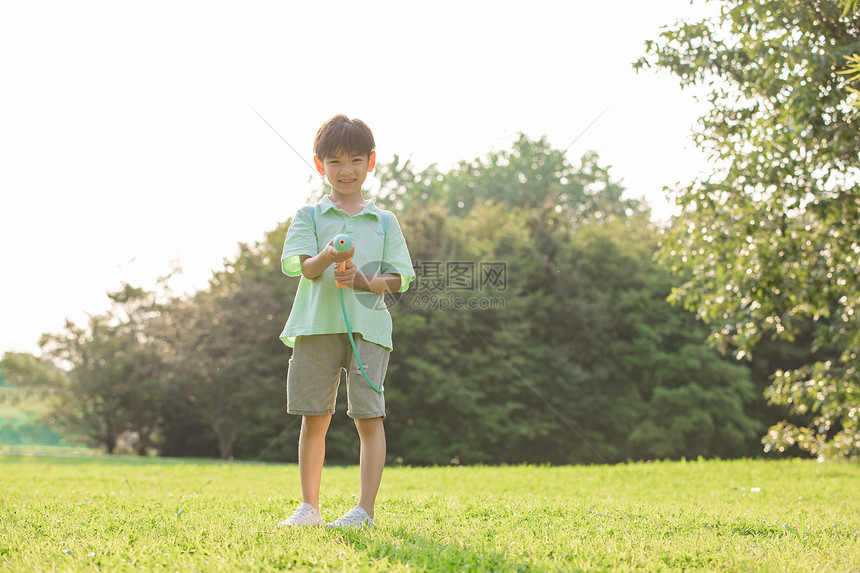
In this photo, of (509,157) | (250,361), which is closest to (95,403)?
(250,361)

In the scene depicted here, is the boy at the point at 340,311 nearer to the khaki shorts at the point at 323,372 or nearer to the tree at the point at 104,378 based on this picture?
the khaki shorts at the point at 323,372

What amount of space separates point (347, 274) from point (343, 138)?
619mm

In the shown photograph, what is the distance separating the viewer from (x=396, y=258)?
321 cm

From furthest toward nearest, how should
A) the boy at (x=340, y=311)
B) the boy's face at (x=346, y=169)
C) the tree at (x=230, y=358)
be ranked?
the tree at (x=230, y=358) → the boy's face at (x=346, y=169) → the boy at (x=340, y=311)

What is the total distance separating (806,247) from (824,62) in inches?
88.4

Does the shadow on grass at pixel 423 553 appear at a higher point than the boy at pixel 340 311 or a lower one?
lower

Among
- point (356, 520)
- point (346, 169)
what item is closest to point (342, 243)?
point (346, 169)

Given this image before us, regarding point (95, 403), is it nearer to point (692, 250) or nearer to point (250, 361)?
point (250, 361)

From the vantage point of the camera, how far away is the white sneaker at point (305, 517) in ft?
9.62

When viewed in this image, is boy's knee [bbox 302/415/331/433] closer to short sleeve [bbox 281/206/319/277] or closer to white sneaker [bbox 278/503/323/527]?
white sneaker [bbox 278/503/323/527]

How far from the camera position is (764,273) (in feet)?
24.0

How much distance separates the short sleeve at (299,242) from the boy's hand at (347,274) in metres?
0.21

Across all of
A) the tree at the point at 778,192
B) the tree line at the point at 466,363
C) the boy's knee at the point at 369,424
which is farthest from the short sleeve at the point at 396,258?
the tree line at the point at 466,363

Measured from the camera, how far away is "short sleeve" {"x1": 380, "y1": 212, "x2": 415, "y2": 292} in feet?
10.5
